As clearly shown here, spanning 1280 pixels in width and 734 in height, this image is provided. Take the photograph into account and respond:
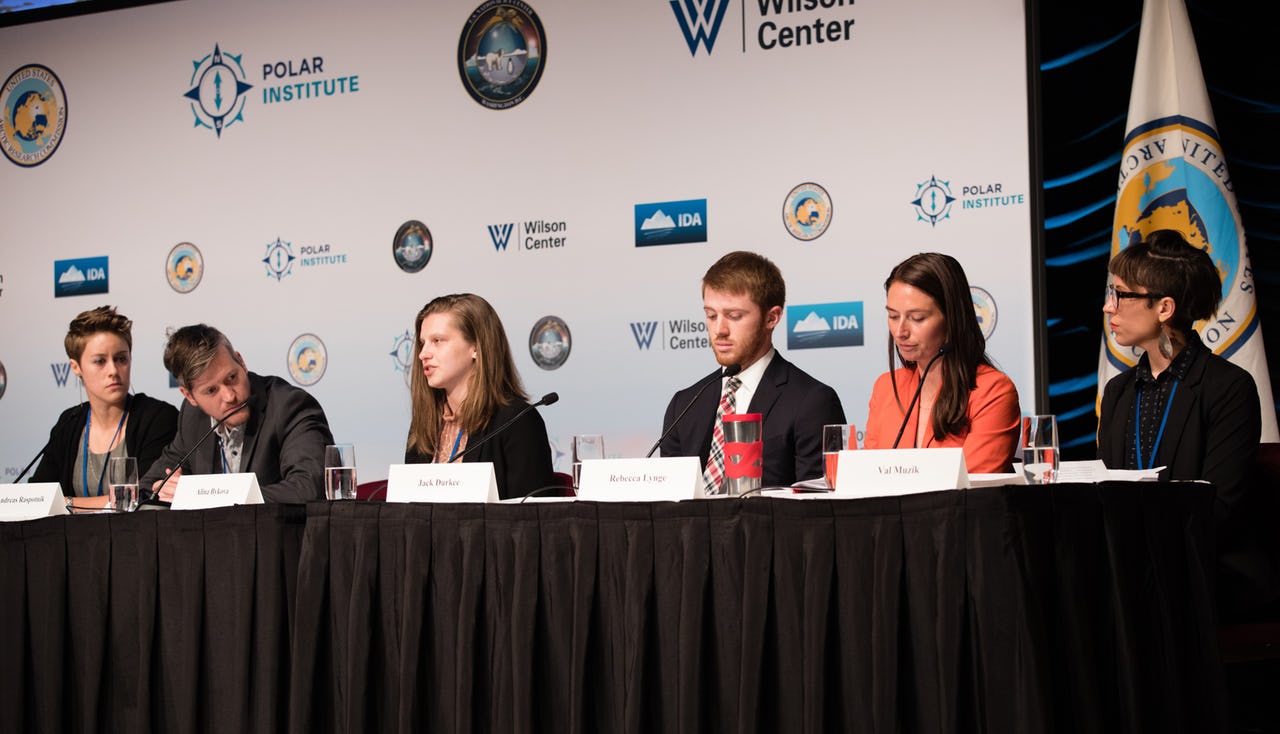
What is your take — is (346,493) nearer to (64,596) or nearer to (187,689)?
(187,689)

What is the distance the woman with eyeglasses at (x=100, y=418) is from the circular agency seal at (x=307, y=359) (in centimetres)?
93

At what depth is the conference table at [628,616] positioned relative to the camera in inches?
70.3

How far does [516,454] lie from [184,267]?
2732mm

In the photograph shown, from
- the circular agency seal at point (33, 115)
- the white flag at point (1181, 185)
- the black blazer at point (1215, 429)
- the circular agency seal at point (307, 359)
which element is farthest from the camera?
the circular agency seal at point (33, 115)

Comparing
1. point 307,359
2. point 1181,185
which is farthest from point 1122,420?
point 307,359

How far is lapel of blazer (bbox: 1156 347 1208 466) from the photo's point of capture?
285cm

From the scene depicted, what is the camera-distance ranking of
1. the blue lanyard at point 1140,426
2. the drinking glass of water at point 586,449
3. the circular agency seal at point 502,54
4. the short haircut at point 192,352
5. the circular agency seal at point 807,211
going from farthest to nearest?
the circular agency seal at point 502,54 < the circular agency seal at point 807,211 < the short haircut at point 192,352 < the blue lanyard at point 1140,426 < the drinking glass of water at point 586,449

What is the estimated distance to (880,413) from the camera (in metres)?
3.07

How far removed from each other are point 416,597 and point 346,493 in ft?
1.09

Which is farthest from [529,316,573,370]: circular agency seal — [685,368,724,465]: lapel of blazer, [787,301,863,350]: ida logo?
[685,368,724,465]: lapel of blazer

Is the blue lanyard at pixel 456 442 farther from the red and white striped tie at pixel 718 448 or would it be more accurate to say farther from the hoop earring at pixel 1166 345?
the hoop earring at pixel 1166 345

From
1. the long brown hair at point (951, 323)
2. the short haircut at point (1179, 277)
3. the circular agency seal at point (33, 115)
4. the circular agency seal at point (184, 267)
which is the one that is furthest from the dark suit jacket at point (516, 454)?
the circular agency seal at point (33, 115)

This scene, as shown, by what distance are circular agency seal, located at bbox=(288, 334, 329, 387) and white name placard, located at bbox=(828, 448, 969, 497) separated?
3474 millimetres

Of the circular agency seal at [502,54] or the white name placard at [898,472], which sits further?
the circular agency seal at [502,54]
